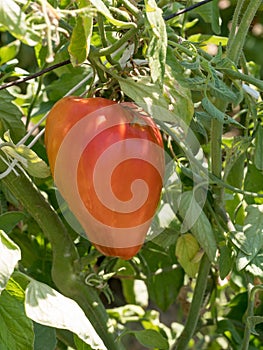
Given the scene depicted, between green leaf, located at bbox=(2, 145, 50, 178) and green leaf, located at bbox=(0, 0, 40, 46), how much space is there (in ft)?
0.52

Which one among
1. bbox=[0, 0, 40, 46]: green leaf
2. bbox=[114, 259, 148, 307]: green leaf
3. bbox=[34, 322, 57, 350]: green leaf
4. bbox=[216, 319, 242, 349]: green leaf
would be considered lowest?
bbox=[114, 259, 148, 307]: green leaf

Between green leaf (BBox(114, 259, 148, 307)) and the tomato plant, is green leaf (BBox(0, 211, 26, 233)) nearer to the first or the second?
the tomato plant

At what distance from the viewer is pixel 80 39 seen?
1.86ft

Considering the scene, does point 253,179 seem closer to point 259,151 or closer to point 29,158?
point 259,151

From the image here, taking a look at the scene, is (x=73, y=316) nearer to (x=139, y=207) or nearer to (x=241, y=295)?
(x=139, y=207)

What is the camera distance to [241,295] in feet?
3.62

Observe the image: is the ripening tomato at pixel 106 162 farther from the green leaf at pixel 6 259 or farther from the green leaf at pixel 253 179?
the green leaf at pixel 253 179

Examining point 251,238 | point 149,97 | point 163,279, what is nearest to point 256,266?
point 251,238

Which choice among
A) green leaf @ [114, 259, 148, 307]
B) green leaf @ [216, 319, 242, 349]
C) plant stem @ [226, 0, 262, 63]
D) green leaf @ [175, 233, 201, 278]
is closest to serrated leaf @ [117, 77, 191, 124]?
plant stem @ [226, 0, 262, 63]

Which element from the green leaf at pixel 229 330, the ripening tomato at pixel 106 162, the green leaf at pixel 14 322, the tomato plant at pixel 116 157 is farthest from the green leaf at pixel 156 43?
the green leaf at pixel 229 330

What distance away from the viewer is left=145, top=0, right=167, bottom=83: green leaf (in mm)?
538

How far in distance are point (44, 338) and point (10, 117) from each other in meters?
0.23

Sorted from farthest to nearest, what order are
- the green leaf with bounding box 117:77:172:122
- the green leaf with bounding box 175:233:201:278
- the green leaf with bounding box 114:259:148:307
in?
the green leaf with bounding box 114:259:148:307, the green leaf with bounding box 175:233:201:278, the green leaf with bounding box 117:77:172:122

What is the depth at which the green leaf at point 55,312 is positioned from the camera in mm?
578
